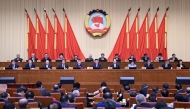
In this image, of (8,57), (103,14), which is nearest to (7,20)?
(8,57)

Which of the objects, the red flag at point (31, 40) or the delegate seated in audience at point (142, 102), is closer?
the delegate seated in audience at point (142, 102)

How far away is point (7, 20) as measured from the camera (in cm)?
1531

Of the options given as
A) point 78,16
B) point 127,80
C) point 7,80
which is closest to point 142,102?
point 127,80

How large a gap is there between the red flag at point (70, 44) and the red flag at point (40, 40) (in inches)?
46.7

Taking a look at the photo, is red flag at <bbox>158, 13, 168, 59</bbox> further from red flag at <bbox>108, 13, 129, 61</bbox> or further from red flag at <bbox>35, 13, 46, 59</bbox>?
red flag at <bbox>35, 13, 46, 59</bbox>

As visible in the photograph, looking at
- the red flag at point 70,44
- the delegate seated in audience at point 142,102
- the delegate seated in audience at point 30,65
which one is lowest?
the delegate seated in audience at point 142,102

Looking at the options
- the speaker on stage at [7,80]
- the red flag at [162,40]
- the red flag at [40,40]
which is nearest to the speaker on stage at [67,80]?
the speaker on stage at [7,80]

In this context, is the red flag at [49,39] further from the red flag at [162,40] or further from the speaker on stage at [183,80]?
the speaker on stage at [183,80]

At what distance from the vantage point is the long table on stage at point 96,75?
36.1ft

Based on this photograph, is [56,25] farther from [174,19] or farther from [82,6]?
[174,19]

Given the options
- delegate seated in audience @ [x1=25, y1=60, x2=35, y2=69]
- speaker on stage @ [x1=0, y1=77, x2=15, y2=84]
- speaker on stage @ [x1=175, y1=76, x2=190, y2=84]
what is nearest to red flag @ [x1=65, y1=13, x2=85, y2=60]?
delegate seated in audience @ [x1=25, y1=60, x2=35, y2=69]

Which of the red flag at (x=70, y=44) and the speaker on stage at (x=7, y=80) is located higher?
the red flag at (x=70, y=44)

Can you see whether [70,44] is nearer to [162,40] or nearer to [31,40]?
[31,40]

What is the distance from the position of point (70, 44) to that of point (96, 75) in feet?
14.5
